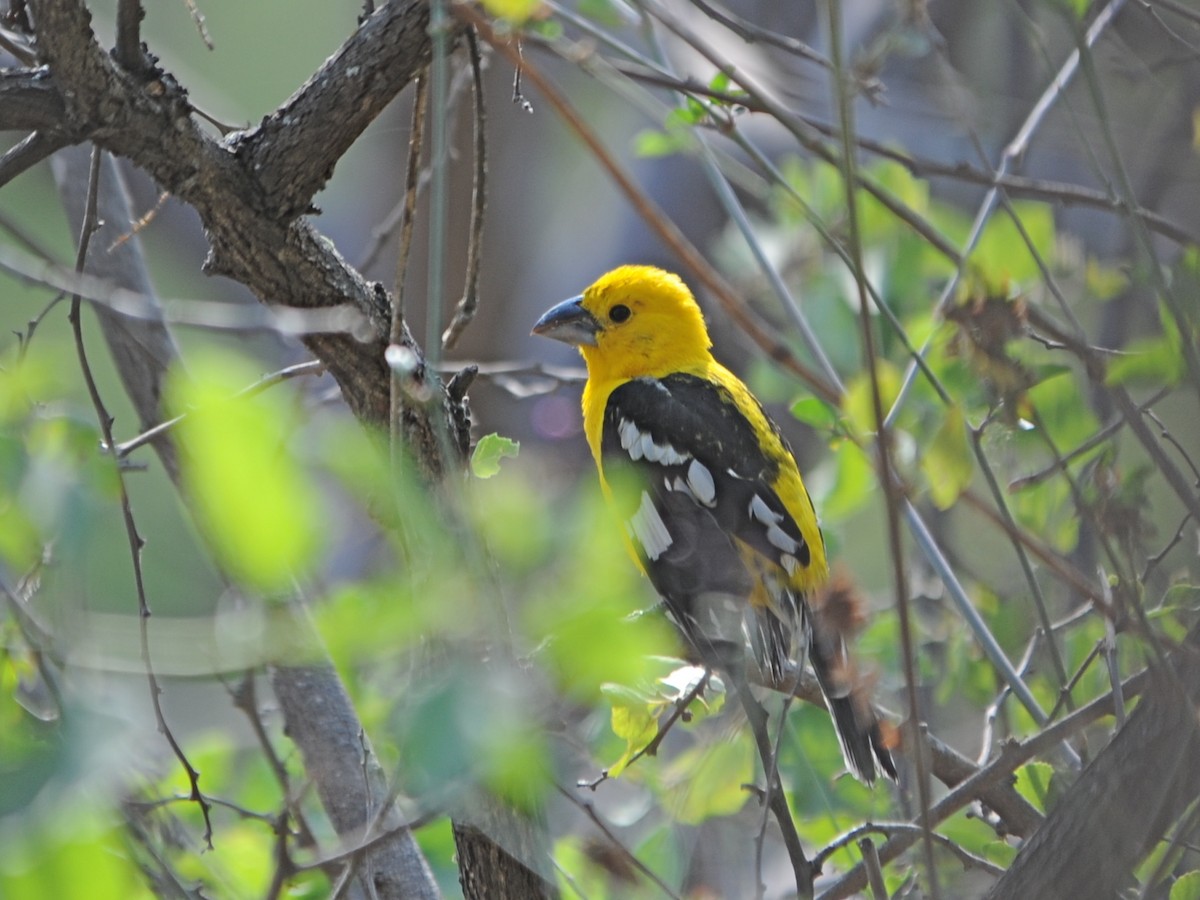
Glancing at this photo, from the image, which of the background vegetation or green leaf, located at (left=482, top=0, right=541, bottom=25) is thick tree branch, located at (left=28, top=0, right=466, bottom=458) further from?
green leaf, located at (left=482, top=0, right=541, bottom=25)

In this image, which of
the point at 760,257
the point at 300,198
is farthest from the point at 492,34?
the point at 760,257

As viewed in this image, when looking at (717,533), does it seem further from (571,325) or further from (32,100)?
(32,100)

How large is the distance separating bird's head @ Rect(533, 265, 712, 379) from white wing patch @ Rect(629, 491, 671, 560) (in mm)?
871

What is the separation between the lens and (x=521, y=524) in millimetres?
1104

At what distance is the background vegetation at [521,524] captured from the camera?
3.49ft

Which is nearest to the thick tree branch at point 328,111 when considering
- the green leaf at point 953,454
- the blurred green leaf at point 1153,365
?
the green leaf at point 953,454

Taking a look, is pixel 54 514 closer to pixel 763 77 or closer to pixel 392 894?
pixel 392 894

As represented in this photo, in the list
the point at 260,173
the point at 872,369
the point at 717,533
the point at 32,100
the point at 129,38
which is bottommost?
the point at 872,369

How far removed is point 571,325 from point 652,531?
1130mm

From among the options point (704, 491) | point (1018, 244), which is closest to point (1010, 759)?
point (704, 491)

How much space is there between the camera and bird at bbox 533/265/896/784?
10.3 feet

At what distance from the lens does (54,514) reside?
1.25m

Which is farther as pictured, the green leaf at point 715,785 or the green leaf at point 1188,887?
the green leaf at point 715,785

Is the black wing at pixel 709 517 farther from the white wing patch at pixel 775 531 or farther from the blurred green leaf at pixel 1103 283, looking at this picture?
the blurred green leaf at pixel 1103 283
